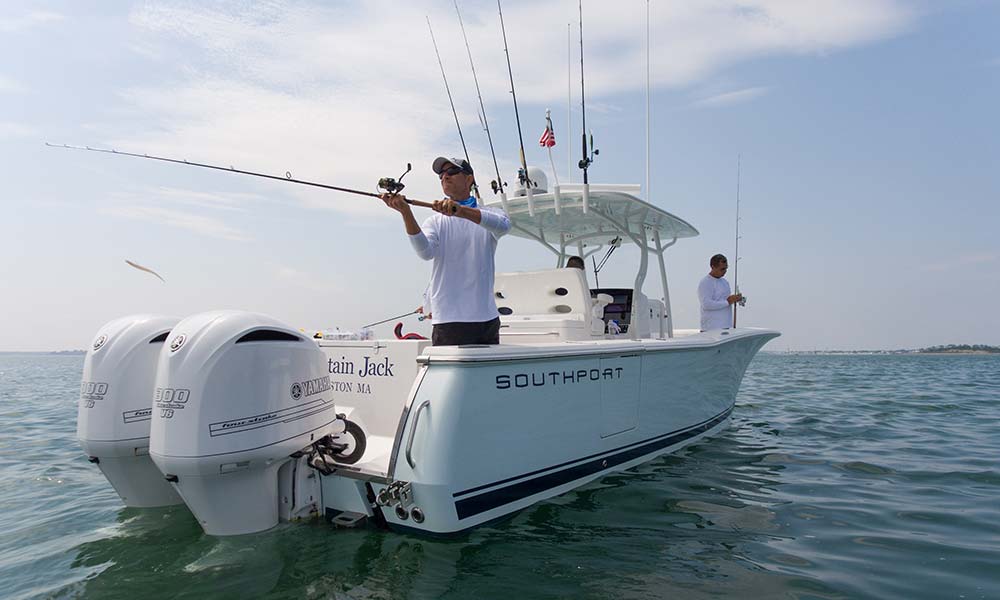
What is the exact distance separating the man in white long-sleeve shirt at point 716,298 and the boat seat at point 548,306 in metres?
1.80

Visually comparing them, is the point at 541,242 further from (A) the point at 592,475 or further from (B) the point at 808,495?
(B) the point at 808,495

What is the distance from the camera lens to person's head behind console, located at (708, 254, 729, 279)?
6941 mm

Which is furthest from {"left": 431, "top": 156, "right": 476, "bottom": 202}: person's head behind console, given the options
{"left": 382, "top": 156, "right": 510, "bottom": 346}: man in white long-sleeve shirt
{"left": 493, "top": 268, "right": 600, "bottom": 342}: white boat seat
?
{"left": 493, "top": 268, "right": 600, "bottom": 342}: white boat seat

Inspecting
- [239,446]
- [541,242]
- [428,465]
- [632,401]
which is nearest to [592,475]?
[632,401]

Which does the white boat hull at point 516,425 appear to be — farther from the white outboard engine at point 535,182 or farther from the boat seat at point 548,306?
the white outboard engine at point 535,182

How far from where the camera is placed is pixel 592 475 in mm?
4375

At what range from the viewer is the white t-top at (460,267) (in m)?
3.56

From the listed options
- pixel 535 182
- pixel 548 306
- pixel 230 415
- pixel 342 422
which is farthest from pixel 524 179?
pixel 230 415

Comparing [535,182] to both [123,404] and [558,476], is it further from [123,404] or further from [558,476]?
[123,404]

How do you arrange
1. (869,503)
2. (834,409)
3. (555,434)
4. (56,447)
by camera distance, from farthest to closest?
(834,409) < (56,447) < (869,503) < (555,434)

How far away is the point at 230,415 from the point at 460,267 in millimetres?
1506

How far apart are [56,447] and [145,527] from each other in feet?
14.3

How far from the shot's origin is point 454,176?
3488 mm

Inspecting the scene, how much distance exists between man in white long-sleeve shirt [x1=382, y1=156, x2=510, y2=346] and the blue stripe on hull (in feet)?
2.99
